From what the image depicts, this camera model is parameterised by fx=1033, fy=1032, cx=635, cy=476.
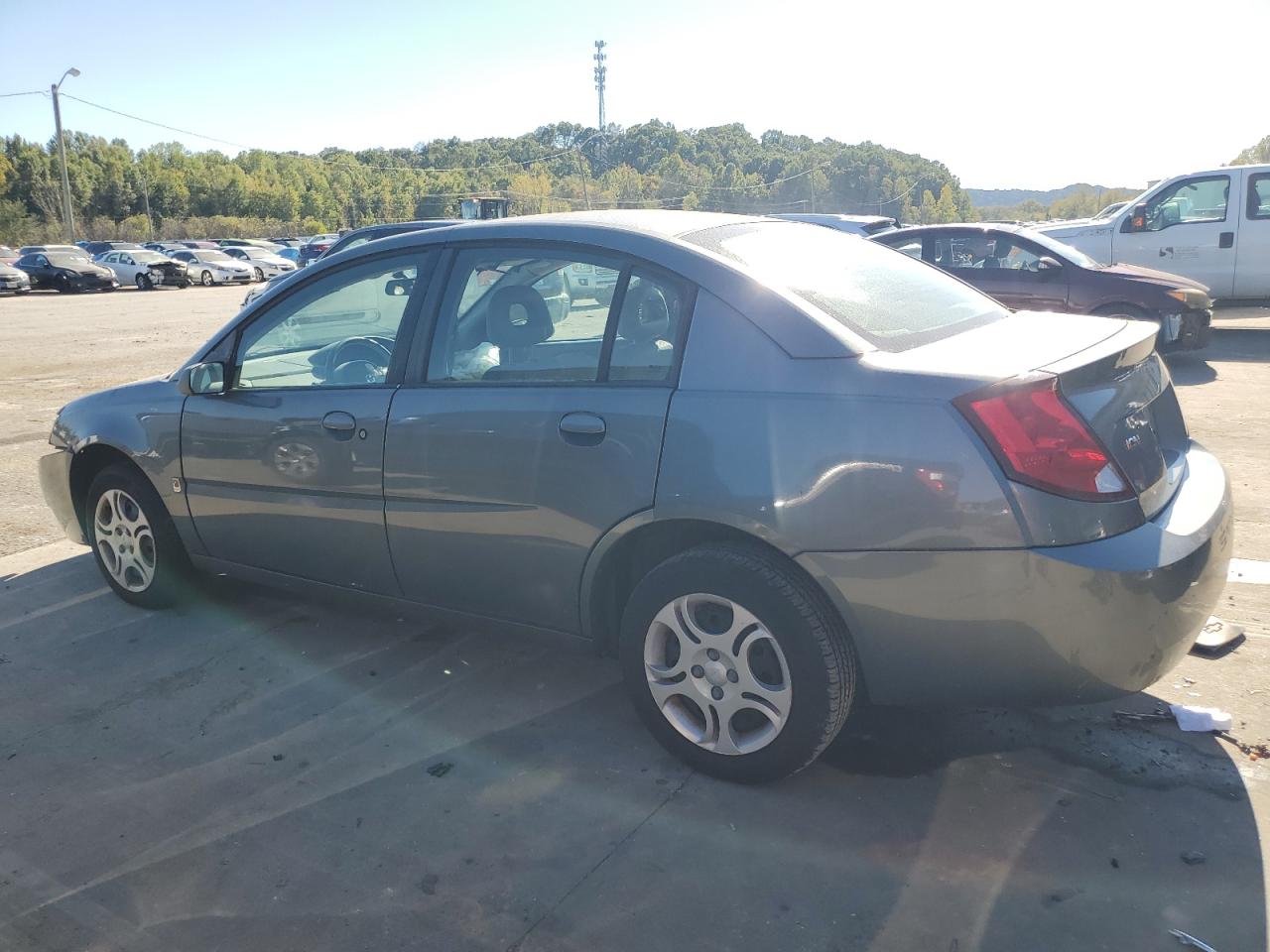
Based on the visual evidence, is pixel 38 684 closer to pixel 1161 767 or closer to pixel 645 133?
pixel 1161 767

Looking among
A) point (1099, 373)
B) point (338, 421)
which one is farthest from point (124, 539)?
point (1099, 373)

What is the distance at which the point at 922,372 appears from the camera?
2738mm

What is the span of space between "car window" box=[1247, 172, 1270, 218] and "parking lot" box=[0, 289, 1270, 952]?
9.93 meters

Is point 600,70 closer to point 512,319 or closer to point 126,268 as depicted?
point 126,268

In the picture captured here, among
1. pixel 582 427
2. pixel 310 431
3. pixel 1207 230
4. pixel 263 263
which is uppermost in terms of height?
pixel 1207 230

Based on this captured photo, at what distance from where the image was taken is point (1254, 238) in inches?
486

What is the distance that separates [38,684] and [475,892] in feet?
7.70

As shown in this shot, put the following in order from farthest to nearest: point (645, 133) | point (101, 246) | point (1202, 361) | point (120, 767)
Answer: point (645, 133)
point (101, 246)
point (1202, 361)
point (120, 767)

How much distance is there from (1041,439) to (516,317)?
1.78m

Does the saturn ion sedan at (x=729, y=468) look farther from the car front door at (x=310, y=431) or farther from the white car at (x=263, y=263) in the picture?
the white car at (x=263, y=263)

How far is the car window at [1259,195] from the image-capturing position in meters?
12.3

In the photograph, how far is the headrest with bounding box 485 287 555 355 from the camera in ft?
11.5

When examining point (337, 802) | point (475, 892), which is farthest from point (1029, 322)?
point (337, 802)

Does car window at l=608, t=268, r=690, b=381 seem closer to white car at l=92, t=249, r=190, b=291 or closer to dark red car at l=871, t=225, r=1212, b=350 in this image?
dark red car at l=871, t=225, r=1212, b=350
